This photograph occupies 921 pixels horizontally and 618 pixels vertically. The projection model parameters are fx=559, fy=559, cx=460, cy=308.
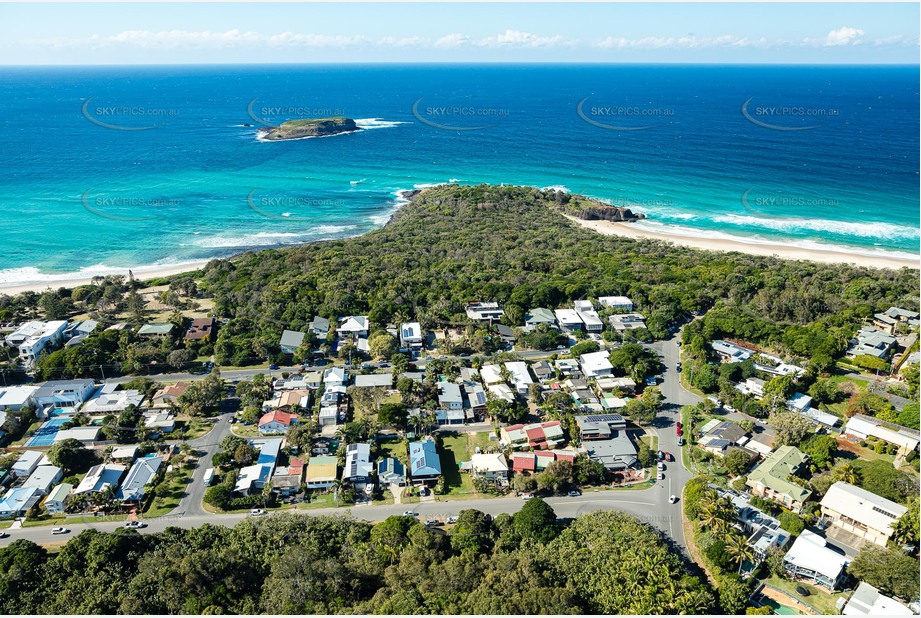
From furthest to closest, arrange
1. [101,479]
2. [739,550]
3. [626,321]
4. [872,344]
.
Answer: [626,321]
[872,344]
[101,479]
[739,550]

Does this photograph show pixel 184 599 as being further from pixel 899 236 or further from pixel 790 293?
pixel 899 236

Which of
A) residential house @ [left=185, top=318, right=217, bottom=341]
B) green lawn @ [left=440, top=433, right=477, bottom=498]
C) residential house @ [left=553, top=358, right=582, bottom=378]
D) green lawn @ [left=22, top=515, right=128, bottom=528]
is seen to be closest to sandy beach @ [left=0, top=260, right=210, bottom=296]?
residential house @ [left=185, top=318, right=217, bottom=341]

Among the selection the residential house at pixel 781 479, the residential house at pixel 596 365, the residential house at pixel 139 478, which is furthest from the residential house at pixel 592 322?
the residential house at pixel 139 478

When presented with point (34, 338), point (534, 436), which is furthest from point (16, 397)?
point (534, 436)

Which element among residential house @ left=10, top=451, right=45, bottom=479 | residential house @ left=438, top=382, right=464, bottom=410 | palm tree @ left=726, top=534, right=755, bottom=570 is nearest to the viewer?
palm tree @ left=726, top=534, right=755, bottom=570

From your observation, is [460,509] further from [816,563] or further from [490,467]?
[816,563]

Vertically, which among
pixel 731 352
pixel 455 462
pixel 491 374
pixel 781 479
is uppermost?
pixel 781 479

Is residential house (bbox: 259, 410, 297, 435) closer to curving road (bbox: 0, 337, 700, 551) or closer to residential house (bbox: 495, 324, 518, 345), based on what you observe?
curving road (bbox: 0, 337, 700, 551)

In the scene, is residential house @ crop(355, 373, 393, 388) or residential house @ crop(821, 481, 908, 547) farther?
residential house @ crop(355, 373, 393, 388)
